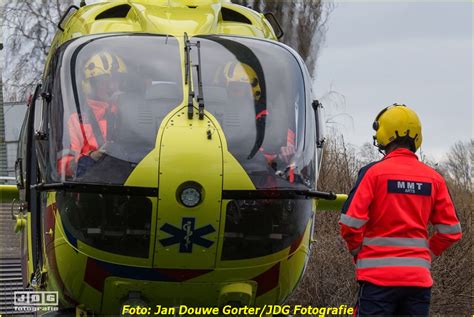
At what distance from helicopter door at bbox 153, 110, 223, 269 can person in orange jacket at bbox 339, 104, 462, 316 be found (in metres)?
0.95

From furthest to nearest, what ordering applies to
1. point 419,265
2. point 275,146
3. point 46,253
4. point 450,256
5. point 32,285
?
point 450,256 → point 32,285 → point 46,253 → point 275,146 → point 419,265

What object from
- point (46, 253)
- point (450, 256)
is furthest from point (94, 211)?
point (450, 256)

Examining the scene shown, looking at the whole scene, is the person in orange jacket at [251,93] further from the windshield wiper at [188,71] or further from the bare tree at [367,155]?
the bare tree at [367,155]

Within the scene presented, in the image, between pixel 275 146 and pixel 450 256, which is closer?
pixel 275 146

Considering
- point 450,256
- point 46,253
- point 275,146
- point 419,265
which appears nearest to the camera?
point 419,265

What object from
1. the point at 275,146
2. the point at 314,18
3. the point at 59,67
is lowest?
the point at 275,146

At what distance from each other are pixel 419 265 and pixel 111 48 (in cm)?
278

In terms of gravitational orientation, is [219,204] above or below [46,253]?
above

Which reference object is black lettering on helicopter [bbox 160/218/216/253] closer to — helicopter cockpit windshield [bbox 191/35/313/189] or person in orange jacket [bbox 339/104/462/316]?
helicopter cockpit windshield [bbox 191/35/313/189]

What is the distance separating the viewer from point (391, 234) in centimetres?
537

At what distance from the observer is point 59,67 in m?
6.70

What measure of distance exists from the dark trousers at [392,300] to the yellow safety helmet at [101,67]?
7.85 ft

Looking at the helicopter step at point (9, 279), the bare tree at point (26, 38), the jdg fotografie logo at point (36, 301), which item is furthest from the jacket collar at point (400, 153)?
the bare tree at point (26, 38)

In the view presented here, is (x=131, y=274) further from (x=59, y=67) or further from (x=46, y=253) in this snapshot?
(x=59, y=67)
